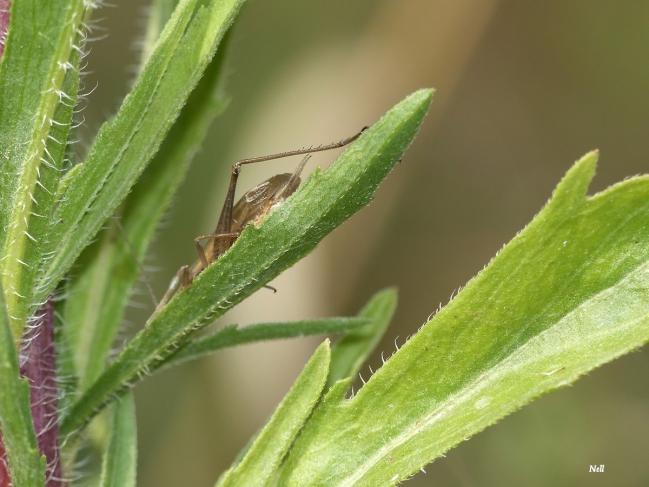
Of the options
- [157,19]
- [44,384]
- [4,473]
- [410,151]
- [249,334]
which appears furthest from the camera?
[410,151]

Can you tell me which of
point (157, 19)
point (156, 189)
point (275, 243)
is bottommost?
point (156, 189)

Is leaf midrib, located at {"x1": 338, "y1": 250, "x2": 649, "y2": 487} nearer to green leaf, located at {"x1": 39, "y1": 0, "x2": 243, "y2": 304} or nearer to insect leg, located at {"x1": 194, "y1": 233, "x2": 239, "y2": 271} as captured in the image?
green leaf, located at {"x1": 39, "y1": 0, "x2": 243, "y2": 304}

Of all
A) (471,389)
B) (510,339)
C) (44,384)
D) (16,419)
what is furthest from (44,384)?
(510,339)

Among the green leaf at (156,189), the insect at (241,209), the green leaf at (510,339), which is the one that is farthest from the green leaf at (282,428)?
the insect at (241,209)

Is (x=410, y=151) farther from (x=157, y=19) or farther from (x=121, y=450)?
(x=121, y=450)

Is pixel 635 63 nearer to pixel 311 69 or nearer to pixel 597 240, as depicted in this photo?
pixel 311 69

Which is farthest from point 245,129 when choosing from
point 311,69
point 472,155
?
point 472,155
